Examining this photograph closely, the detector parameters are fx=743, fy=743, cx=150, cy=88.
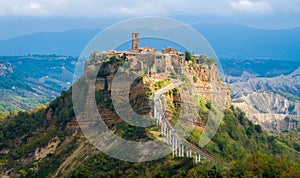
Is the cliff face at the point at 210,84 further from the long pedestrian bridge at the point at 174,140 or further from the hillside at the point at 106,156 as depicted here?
the long pedestrian bridge at the point at 174,140

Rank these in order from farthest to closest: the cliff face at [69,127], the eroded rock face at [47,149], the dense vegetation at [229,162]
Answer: the eroded rock face at [47,149] < the cliff face at [69,127] < the dense vegetation at [229,162]

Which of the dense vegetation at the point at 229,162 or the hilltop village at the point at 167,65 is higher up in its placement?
the hilltop village at the point at 167,65

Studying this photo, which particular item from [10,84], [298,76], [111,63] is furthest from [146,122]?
[298,76]

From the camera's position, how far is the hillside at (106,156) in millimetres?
32188

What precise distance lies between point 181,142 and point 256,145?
14.0 m

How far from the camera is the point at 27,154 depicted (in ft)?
153

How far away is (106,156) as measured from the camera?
38875 millimetres

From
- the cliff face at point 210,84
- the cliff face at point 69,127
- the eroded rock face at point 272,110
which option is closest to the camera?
the cliff face at point 69,127

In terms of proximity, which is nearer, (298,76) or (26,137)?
(26,137)

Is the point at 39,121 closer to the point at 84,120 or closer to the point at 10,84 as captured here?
the point at 84,120

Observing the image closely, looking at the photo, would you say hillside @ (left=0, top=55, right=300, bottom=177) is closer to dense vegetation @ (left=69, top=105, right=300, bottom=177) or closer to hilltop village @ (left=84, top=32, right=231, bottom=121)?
dense vegetation @ (left=69, top=105, right=300, bottom=177)

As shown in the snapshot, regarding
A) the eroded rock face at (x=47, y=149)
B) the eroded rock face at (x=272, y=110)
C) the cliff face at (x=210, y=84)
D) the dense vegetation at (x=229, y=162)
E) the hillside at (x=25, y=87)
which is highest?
the cliff face at (x=210, y=84)

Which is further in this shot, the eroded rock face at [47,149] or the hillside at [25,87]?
the hillside at [25,87]

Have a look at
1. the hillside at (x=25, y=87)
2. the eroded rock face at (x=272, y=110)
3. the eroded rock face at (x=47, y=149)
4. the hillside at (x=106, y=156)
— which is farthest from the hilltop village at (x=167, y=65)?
the hillside at (x=25, y=87)
